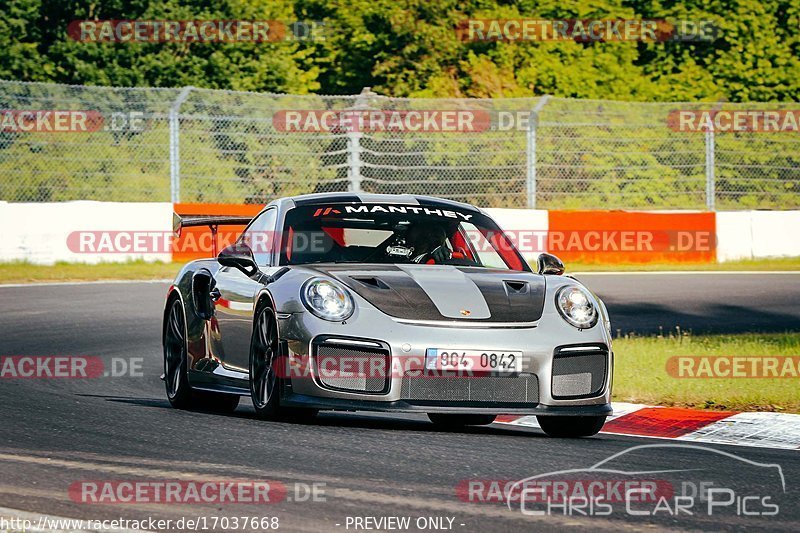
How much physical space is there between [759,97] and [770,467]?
100 feet

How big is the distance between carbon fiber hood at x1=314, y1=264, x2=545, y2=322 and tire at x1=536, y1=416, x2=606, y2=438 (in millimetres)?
648

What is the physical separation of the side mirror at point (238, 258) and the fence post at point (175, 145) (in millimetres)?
13723

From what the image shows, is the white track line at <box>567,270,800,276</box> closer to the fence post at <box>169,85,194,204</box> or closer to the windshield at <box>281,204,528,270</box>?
the fence post at <box>169,85,194,204</box>

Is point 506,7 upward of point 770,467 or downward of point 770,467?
upward

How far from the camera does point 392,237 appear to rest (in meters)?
8.75

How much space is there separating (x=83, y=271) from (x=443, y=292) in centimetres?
1361

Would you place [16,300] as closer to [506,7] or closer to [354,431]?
[354,431]

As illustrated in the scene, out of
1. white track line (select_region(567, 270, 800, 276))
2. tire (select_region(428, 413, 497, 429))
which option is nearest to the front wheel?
tire (select_region(428, 413, 497, 429))

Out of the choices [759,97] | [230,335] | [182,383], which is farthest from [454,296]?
[759,97]

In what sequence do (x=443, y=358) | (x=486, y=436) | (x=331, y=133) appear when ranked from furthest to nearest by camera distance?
1. (x=331, y=133)
2. (x=486, y=436)
3. (x=443, y=358)

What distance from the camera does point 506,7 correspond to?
3769cm

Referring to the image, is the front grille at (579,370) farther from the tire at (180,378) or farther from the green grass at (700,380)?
the tire at (180,378)

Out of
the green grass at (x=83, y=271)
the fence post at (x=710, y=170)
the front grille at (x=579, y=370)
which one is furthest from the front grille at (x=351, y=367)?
the fence post at (x=710, y=170)

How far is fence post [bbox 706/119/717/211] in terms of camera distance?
78.1ft
